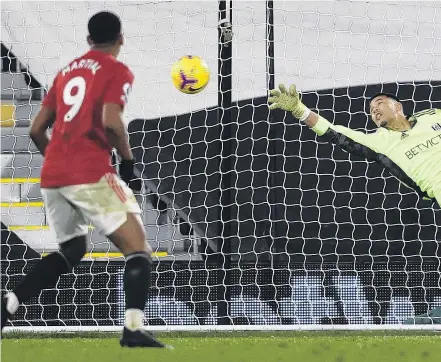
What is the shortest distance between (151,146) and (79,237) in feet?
Result: 10.9

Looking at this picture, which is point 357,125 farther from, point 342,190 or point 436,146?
point 436,146

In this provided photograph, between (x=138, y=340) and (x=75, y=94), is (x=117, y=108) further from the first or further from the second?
(x=138, y=340)

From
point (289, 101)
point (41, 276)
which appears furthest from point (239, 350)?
point (289, 101)

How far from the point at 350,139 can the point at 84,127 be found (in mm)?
2027

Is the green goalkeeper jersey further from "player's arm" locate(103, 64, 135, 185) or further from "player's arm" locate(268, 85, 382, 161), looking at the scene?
"player's arm" locate(103, 64, 135, 185)

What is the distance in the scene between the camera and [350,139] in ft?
18.3

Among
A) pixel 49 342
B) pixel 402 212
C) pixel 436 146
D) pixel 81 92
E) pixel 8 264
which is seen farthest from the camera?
pixel 402 212


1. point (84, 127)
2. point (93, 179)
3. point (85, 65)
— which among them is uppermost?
point (85, 65)

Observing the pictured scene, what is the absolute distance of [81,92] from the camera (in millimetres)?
4207

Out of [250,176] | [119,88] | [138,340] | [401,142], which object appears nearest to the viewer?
[138,340]

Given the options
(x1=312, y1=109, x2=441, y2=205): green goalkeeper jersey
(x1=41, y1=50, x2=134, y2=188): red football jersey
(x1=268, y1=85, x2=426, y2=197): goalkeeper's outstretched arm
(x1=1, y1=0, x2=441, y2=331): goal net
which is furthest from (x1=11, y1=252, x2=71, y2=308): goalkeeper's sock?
→ (x1=1, y1=0, x2=441, y2=331): goal net

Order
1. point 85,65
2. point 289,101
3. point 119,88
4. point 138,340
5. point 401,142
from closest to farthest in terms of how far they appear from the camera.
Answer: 1. point 138,340
2. point 119,88
3. point 85,65
4. point 289,101
5. point 401,142

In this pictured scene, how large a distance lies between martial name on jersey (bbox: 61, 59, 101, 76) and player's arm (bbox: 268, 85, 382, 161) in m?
1.47

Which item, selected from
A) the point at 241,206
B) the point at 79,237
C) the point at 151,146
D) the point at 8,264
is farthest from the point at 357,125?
the point at 79,237
